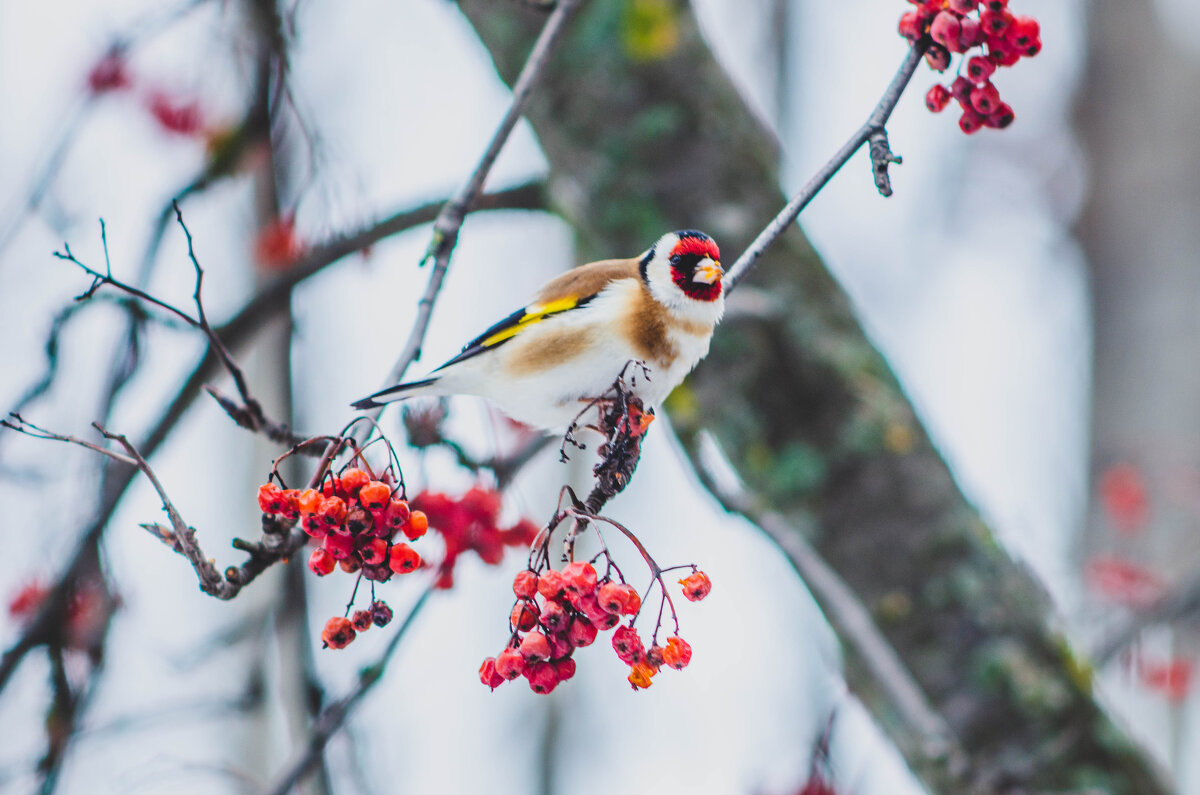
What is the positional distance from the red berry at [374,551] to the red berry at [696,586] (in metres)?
0.53

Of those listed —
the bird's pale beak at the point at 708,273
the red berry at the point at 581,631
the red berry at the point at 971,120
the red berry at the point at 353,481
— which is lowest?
the red berry at the point at 581,631

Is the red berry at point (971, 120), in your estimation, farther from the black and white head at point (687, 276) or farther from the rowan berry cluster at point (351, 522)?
the rowan berry cluster at point (351, 522)

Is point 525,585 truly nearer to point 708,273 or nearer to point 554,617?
point 554,617

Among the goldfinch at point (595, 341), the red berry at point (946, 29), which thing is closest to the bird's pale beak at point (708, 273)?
the goldfinch at point (595, 341)

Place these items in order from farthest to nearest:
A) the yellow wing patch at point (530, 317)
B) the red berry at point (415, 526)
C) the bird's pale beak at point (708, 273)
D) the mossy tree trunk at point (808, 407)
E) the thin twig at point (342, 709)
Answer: the mossy tree trunk at point (808, 407) < the yellow wing patch at point (530, 317) < the bird's pale beak at point (708, 273) < the thin twig at point (342, 709) < the red berry at point (415, 526)

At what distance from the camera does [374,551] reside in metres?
1.63

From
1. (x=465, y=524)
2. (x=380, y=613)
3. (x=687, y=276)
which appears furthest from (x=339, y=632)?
(x=687, y=276)

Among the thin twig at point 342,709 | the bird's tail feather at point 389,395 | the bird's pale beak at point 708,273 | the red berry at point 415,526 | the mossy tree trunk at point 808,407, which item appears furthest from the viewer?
the mossy tree trunk at point 808,407

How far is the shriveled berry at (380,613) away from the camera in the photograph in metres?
1.74

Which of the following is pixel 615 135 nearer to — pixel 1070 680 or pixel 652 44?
pixel 652 44

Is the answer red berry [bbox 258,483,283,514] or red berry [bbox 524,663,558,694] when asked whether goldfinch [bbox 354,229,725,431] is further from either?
red berry [bbox 524,663,558,694]

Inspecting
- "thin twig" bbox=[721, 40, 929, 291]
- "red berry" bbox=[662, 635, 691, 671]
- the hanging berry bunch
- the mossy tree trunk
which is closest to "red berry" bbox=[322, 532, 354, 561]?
the hanging berry bunch

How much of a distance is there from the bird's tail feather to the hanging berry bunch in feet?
2.06

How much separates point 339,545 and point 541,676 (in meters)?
0.41
